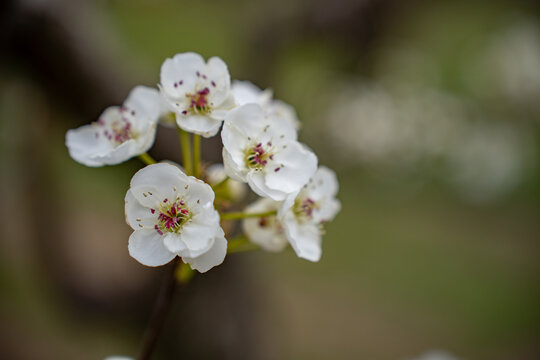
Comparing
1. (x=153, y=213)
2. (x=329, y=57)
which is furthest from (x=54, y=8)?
(x=329, y=57)

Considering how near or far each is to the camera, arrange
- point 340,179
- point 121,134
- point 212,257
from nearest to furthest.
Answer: point 212,257 → point 121,134 → point 340,179

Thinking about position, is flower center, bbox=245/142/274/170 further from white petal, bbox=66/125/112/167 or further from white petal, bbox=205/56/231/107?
white petal, bbox=66/125/112/167

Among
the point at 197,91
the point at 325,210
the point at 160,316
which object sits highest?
the point at 197,91

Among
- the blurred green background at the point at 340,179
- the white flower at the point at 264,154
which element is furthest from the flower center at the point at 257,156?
the blurred green background at the point at 340,179

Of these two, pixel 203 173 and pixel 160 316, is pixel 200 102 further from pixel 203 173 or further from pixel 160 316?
pixel 160 316

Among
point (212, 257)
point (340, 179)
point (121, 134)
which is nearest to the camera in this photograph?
point (212, 257)

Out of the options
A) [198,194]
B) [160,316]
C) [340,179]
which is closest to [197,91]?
[198,194]

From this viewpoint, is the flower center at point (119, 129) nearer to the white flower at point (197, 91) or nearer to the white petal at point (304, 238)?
the white flower at point (197, 91)
